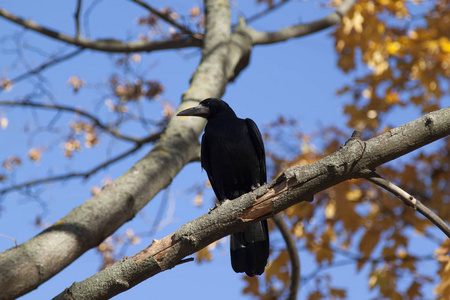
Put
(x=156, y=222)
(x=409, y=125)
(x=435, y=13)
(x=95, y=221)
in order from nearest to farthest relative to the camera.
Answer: (x=409, y=125) → (x=95, y=221) → (x=156, y=222) → (x=435, y=13)

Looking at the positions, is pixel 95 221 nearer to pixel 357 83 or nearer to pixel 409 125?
pixel 409 125

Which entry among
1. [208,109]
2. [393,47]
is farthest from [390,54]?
[208,109]

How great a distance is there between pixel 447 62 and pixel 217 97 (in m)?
2.74

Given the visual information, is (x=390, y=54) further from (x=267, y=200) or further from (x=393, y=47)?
(x=267, y=200)

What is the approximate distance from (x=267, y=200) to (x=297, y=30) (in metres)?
3.17

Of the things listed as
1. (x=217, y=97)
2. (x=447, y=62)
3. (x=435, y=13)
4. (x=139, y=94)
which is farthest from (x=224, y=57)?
(x=435, y=13)

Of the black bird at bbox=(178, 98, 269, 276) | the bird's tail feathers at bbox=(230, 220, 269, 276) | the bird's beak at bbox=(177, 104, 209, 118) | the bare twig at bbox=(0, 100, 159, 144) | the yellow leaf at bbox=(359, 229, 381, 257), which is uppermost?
the bare twig at bbox=(0, 100, 159, 144)

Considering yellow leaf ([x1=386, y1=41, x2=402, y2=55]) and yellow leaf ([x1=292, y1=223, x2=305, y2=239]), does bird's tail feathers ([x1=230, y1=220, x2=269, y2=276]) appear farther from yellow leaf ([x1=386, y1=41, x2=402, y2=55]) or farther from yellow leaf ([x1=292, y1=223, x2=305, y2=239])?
yellow leaf ([x1=386, y1=41, x2=402, y2=55])

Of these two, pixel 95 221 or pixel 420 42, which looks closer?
pixel 95 221

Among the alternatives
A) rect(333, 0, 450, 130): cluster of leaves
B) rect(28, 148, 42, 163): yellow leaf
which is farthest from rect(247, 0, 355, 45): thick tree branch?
rect(28, 148, 42, 163): yellow leaf

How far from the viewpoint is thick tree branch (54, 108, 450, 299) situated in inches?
71.1

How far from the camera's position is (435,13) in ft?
17.8

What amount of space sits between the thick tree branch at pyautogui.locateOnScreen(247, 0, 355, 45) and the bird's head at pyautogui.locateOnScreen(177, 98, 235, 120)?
1.11 metres

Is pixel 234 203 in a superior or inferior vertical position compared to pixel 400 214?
inferior
